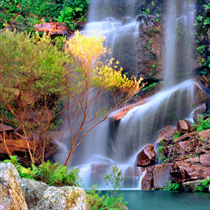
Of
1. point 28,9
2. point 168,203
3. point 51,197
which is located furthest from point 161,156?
point 28,9

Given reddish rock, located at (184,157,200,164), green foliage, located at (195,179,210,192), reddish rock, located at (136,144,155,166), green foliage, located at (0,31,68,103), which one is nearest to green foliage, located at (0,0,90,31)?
green foliage, located at (0,31,68,103)

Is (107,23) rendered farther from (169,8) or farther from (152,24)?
(169,8)

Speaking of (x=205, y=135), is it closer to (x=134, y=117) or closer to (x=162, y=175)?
(x=162, y=175)

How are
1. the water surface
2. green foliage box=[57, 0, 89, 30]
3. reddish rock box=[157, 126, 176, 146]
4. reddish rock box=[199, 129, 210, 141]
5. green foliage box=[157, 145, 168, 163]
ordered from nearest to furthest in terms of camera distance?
the water surface → reddish rock box=[199, 129, 210, 141] → green foliage box=[157, 145, 168, 163] → reddish rock box=[157, 126, 176, 146] → green foliage box=[57, 0, 89, 30]

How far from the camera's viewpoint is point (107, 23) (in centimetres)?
2178

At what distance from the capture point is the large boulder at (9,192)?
247cm

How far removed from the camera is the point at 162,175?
424 inches

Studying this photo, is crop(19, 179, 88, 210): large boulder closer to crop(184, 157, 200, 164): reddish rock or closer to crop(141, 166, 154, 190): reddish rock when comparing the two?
crop(184, 157, 200, 164): reddish rock

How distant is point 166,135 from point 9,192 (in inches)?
498

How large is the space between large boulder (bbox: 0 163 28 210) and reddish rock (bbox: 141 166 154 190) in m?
9.38

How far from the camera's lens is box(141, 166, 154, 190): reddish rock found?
11008 millimetres

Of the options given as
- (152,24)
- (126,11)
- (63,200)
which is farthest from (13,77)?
(126,11)

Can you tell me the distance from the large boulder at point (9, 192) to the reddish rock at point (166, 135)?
1163 centimetres

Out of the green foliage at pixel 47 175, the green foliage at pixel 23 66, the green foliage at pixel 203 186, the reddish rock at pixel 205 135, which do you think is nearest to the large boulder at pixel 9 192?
the green foliage at pixel 47 175
